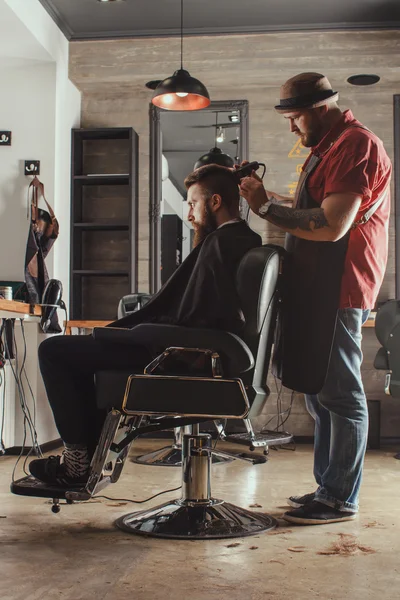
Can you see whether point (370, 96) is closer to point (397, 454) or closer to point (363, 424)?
point (397, 454)

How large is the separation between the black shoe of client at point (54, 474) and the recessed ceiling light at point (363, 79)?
3979 mm

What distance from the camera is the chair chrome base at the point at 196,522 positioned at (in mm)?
2312

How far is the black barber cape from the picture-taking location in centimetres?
222

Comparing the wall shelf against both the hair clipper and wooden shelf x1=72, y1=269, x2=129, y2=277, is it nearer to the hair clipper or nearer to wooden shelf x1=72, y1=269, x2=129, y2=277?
wooden shelf x1=72, y1=269, x2=129, y2=277

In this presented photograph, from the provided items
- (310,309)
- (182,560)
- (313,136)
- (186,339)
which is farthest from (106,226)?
(182,560)

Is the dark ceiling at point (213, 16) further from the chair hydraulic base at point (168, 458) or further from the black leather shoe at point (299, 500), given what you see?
the black leather shoe at point (299, 500)

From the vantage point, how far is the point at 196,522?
237 centimetres

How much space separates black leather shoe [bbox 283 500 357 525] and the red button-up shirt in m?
0.71

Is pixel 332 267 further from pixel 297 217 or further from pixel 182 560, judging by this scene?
pixel 182 560

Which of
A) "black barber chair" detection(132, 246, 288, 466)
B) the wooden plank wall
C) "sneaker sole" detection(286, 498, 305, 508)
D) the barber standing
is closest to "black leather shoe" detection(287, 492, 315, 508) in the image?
"sneaker sole" detection(286, 498, 305, 508)

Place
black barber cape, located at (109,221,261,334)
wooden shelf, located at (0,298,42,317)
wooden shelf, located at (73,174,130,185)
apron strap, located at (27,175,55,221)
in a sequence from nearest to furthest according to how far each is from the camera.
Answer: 1. black barber cape, located at (109,221,261,334)
2. wooden shelf, located at (0,298,42,317)
3. apron strap, located at (27,175,55,221)
4. wooden shelf, located at (73,174,130,185)

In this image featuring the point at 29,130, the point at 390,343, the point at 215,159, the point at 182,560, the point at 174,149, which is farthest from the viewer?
the point at 174,149

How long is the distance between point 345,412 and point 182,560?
787 millimetres

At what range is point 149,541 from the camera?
2258 mm
